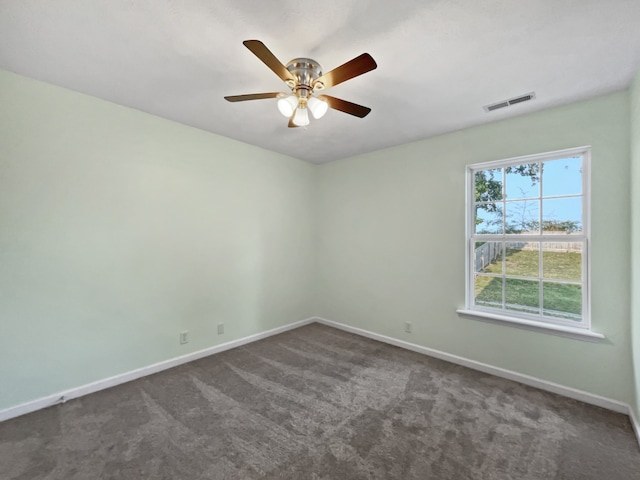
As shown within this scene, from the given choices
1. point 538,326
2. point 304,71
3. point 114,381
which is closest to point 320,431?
point 114,381

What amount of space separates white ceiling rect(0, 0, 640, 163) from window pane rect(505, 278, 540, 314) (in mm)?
1638

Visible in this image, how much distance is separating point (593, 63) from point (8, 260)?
4380 millimetres

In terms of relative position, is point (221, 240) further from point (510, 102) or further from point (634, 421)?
point (634, 421)

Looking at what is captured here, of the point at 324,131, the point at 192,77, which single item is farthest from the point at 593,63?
the point at 192,77

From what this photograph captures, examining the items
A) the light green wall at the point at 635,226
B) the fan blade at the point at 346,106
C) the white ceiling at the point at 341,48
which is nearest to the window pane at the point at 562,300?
the light green wall at the point at 635,226

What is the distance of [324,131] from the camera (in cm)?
301

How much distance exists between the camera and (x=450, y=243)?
302 cm

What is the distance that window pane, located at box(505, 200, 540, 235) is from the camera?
260 cm

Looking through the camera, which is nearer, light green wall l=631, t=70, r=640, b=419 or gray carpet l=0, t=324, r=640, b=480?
gray carpet l=0, t=324, r=640, b=480

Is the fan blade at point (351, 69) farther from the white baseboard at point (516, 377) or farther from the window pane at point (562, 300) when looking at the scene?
the white baseboard at point (516, 377)

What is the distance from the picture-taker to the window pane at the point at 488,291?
281 centimetres

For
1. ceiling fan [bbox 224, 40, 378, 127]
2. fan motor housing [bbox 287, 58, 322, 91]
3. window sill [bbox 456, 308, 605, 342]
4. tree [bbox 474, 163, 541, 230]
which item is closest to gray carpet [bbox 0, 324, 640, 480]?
window sill [bbox 456, 308, 605, 342]

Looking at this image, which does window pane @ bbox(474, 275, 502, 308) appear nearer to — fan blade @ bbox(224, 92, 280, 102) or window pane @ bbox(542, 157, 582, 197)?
window pane @ bbox(542, 157, 582, 197)

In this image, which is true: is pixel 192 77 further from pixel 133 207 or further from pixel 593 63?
pixel 593 63
